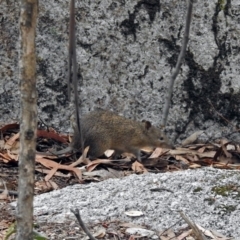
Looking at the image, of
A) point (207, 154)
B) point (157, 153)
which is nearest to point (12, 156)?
point (157, 153)

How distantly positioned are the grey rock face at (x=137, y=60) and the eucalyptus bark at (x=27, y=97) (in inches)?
188

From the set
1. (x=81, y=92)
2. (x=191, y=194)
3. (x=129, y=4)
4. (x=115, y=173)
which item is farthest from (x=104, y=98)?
(x=191, y=194)

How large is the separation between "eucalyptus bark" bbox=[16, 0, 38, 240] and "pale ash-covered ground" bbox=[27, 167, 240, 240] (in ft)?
4.87

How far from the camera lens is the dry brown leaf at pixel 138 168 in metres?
Result: 6.97

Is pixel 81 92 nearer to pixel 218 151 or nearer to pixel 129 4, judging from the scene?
pixel 129 4

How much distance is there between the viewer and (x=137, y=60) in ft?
26.6

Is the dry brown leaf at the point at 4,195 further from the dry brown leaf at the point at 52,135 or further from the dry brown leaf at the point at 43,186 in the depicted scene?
the dry brown leaf at the point at 52,135

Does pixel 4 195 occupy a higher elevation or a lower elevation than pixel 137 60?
lower

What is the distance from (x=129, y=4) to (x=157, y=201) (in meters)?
3.42

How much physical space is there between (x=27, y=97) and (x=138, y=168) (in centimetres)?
393

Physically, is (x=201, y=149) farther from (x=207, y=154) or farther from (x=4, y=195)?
(x=4, y=195)

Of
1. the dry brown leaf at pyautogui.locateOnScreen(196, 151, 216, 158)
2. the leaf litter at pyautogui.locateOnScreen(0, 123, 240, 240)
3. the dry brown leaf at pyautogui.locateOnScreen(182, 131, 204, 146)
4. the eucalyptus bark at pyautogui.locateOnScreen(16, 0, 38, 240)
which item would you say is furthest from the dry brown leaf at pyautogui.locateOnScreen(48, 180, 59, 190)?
the eucalyptus bark at pyautogui.locateOnScreen(16, 0, 38, 240)

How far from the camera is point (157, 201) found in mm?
5012

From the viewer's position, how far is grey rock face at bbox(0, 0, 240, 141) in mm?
8008
